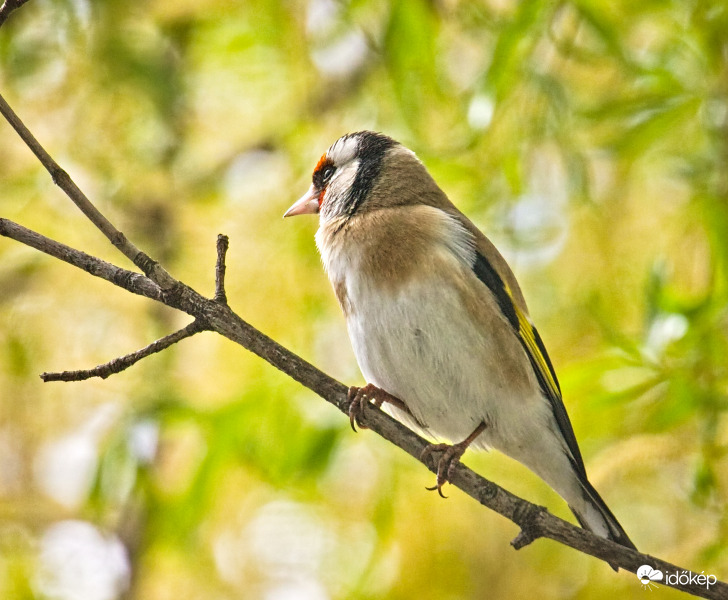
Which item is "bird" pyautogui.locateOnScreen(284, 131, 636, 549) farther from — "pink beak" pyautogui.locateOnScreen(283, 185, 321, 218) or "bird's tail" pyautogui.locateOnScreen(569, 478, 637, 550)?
"pink beak" pyautogui.locateOnScreen(283, 185, 321, 218)

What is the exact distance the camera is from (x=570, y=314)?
557 cm

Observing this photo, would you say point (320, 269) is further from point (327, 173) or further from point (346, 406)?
point (346, 406)

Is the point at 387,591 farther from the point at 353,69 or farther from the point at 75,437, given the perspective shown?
the point at 353,69

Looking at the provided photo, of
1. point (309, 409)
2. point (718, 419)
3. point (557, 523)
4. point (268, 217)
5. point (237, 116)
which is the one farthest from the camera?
point (237, 116)

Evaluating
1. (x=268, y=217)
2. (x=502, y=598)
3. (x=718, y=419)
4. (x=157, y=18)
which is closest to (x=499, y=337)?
(x=718, y=419)

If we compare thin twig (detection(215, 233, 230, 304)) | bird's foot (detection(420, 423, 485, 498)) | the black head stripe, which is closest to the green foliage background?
the black head stripe

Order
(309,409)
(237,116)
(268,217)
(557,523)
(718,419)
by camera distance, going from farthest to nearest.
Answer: (237,116)
(268,217)
(309,409)
(718,419)
(557,523)

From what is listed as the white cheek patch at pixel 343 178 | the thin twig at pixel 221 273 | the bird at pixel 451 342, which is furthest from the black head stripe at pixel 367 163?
the thin twig at pixel 221 273

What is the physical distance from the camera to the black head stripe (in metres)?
4.45

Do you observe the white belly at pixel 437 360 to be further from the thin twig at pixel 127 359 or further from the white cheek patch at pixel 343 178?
the thin twig at pixel 127 359

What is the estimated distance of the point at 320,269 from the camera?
200 inches

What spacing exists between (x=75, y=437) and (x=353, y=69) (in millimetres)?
3006

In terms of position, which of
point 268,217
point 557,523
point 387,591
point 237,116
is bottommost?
point 557,523

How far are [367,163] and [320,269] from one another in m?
0.68
